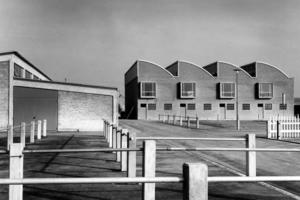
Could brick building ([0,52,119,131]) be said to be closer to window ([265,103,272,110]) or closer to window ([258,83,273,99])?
window ([258,83,273,99])

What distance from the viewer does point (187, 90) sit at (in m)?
64.4

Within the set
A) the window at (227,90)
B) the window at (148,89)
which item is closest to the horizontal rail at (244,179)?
the window at (148,89)

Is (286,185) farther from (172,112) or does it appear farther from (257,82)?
(257,82)

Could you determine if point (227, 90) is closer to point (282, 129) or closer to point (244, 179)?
point (282, 129)

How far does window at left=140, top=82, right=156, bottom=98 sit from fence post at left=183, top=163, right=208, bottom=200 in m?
60.2

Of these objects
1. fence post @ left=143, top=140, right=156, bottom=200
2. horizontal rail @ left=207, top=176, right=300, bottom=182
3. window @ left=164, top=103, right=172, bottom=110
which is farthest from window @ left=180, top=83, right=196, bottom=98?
horizontal rail @ left=207, top=176, right=300, bottom=182

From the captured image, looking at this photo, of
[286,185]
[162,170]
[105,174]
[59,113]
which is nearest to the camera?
[286,185]

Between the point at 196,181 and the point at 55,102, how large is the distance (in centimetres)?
2960

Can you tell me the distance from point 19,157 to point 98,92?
26306 millimetres

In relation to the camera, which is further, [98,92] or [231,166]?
[98,92]

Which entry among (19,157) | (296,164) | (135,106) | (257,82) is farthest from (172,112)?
(19,157)

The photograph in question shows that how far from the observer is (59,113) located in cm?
3108

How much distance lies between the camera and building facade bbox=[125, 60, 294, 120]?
6388 centimetres

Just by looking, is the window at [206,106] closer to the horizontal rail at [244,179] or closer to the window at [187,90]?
the window at [187,90]
